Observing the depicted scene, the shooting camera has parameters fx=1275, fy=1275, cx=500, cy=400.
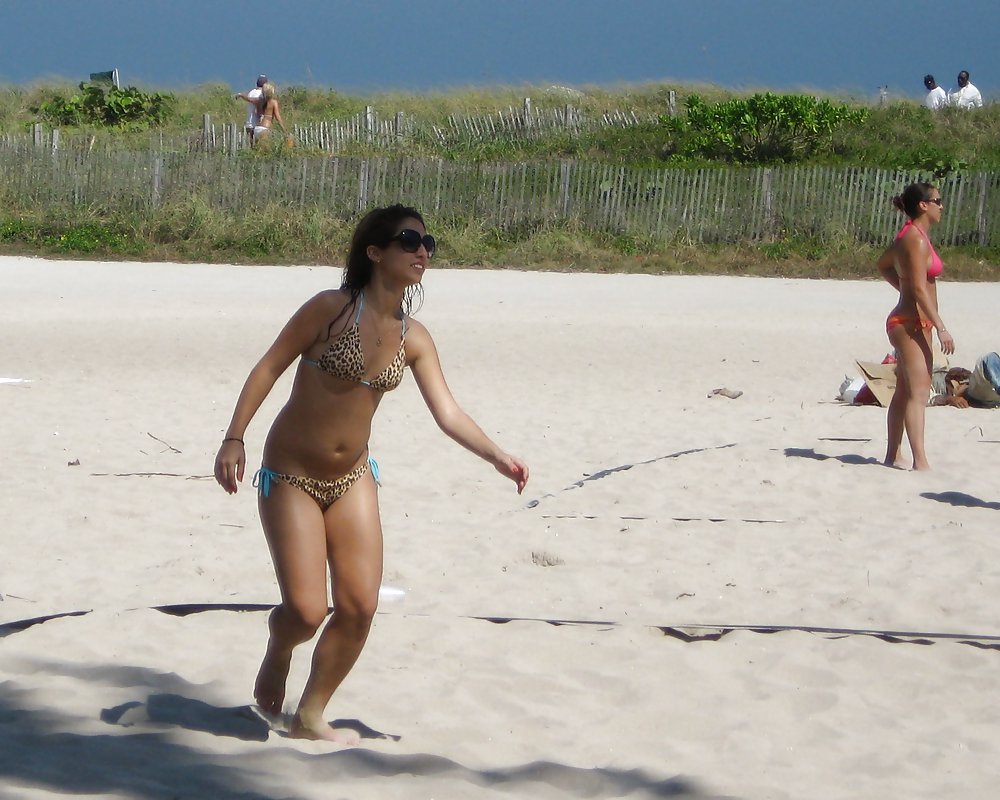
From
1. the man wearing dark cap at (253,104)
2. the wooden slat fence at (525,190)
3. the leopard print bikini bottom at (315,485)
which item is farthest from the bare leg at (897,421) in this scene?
the man wearing dark cap at (253,104)

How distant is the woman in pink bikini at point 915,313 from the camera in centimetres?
729

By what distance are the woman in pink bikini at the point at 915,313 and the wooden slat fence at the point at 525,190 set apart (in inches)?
492

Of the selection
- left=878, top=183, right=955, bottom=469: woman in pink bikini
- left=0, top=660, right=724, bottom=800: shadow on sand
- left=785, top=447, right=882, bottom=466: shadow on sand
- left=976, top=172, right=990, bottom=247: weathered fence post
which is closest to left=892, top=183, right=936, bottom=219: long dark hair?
left=878, top=183, right=955, bottom=469: woman in pink bikini

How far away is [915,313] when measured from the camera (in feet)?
24.3

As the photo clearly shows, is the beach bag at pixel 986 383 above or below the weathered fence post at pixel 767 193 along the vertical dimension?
below

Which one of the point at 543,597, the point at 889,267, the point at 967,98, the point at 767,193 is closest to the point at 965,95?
the point at 967,98

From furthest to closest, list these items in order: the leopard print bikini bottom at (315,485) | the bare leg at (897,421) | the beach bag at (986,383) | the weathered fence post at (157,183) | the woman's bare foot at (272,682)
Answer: the weathered fence post at (157,183)
the beach bag at (986,383)
the bare leg at (897,421)
the woman's bare foot at (272,682)
the leopard print bikini bottom at (315,485)

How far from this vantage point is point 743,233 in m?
20.0

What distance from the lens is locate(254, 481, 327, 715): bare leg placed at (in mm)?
3611

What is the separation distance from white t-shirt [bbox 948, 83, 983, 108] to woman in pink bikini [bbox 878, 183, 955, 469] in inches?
834

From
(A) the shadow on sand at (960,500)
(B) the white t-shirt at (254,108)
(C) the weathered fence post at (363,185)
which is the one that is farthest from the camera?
(B) the white t-shirt at (254,108)

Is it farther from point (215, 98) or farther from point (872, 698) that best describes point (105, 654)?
point (215, 98)

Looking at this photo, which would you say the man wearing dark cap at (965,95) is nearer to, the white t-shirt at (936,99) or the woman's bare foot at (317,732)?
the white t-shirt at (936,99)

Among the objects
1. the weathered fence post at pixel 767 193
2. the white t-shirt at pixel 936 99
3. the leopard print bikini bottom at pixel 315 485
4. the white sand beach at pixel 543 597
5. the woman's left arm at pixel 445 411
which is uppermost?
the white t-shirt at pixel 936 99
